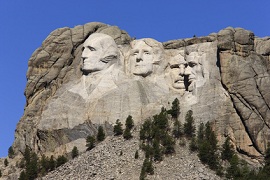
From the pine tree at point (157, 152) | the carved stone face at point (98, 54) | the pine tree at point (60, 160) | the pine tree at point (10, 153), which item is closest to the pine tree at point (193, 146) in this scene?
the pine tree at point (157, 152)

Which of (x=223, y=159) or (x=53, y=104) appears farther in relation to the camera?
(x=53, y=104)

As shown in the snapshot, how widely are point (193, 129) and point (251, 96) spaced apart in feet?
10.4

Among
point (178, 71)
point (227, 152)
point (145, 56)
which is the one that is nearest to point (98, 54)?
point (145, 56)

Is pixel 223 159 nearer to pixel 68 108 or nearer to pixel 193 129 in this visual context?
pixel 193 129

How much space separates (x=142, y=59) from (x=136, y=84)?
158 cm

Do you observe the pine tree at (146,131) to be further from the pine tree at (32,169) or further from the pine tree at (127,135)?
the pine tree at (32,169)

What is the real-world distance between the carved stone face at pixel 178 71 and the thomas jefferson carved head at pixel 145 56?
0.72 metres

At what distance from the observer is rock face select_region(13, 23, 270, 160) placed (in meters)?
64.1

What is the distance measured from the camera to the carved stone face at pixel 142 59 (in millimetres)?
67438

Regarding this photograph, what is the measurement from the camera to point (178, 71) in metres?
67.6

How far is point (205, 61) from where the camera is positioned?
66188mm

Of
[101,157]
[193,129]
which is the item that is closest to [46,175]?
[101,157]

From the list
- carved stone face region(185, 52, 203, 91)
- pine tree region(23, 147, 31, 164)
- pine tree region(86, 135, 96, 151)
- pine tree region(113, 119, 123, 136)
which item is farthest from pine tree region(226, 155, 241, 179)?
pine tree region(23, 147, 31, 164)

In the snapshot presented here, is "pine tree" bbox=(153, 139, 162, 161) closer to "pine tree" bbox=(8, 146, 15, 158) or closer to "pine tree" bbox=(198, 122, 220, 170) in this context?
"pine tree" bbox=(198, 122, 220, 170)
